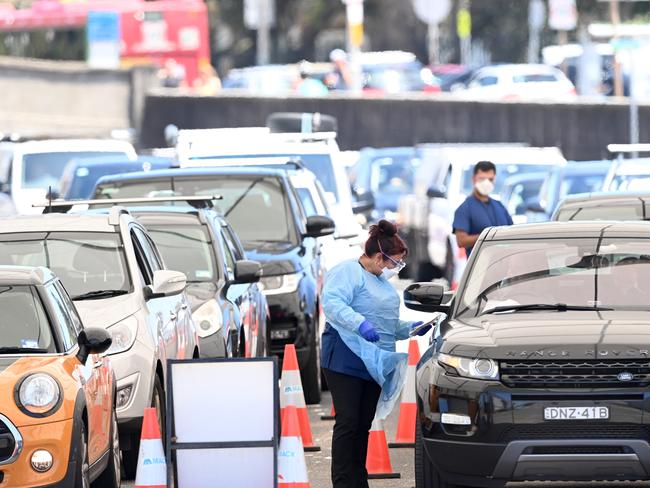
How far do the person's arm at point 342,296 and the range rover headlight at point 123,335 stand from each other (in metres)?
1.42

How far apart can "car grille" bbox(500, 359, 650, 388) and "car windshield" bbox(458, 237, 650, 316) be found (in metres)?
0.82

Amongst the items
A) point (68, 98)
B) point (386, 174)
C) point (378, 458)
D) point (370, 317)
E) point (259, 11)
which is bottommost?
point (386, 174)

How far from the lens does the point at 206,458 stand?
1003cm

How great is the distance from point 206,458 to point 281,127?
93.9ft

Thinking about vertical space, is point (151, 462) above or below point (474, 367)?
below

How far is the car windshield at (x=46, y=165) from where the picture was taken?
28906 mm

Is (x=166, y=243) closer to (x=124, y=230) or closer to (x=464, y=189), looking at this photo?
(x=124, y=230)

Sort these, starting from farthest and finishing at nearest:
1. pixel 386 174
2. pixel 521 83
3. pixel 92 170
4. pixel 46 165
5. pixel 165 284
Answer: pixel 521 83 → pixel 386 174 → pixel 46 165 → pixel 92 170 → pixel 165 284

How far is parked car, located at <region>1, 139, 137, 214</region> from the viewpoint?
2842cm

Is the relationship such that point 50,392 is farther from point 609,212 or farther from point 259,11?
point 259,11

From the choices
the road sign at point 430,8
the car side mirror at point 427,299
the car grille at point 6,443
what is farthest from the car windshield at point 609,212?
the road sign at point 430,8

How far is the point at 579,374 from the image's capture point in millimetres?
9844

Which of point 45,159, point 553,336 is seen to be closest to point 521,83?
point 45,159

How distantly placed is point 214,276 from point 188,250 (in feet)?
1.42
